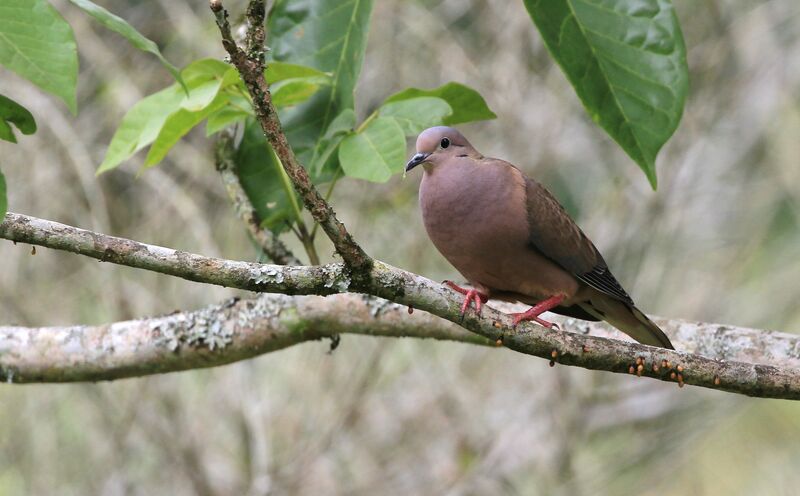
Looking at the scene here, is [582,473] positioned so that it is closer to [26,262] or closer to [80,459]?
[80,459]

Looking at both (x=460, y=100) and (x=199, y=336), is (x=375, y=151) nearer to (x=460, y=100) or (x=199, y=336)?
(x=460, y=100)

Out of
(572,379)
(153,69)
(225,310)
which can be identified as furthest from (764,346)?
(153,69)

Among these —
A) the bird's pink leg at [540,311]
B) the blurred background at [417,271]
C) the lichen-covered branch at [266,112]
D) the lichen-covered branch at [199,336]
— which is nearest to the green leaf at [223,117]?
the lichen-covered branch at [199,336]

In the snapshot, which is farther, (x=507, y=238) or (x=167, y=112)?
(x=507, y=238)

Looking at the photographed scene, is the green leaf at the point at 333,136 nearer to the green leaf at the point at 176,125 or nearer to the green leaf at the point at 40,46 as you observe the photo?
the green leaf at the point at 176,125

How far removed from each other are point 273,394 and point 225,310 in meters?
2.60

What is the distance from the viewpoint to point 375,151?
226 cm

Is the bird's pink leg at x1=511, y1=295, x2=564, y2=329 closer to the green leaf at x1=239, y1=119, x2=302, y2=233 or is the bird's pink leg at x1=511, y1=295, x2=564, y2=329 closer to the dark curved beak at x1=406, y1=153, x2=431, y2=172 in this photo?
the dark curved beak at x1=406, y1=153, x2=431, y2=172

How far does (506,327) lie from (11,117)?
3.73 ft

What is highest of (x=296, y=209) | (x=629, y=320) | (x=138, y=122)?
(x=138, y=122)

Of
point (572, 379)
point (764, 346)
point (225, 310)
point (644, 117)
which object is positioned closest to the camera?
point (644, 117)

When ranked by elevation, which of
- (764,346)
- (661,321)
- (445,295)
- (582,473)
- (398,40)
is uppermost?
(398,40)

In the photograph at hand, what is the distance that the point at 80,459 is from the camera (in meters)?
5.56

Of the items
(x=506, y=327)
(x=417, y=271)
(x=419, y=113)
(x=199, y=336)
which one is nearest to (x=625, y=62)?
(x=419, y=113)
